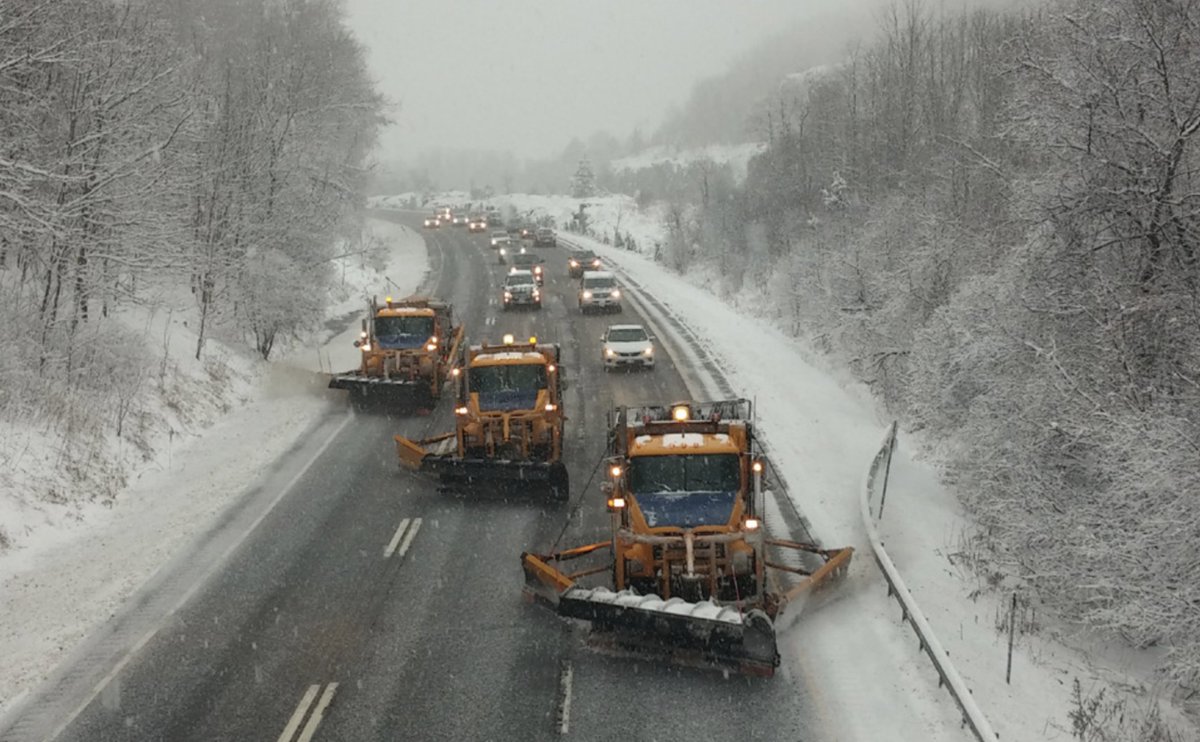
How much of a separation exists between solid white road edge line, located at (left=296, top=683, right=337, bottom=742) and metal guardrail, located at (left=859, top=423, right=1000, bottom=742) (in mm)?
6472

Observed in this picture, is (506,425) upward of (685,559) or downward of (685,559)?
upward

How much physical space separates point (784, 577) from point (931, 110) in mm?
36641

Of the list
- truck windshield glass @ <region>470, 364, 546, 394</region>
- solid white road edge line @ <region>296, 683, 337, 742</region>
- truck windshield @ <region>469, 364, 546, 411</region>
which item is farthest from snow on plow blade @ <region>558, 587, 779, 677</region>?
truck windshield glass @ <region>470, 364, 546, 394</region>

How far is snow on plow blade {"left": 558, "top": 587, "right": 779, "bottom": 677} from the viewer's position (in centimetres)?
984

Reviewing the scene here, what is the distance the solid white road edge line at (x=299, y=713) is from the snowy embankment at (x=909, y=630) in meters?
5.46

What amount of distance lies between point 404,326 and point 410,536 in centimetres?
1041

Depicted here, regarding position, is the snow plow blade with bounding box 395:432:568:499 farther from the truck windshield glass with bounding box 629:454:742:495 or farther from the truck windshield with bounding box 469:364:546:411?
the truck windshield glass with bounding box 629:454:742:495

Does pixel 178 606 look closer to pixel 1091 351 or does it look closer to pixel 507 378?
pixel 507 378

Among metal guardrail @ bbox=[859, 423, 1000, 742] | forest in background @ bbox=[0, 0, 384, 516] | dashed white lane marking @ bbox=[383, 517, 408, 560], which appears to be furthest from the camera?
forest in background @ bbox=[0, 0, 384, 516]

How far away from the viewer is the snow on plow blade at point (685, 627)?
984 centimetres

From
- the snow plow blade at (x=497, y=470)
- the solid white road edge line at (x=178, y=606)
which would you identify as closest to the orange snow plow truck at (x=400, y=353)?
the solid white road edge line at (x=178, y=606)

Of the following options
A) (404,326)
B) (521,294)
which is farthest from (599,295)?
(404,326)

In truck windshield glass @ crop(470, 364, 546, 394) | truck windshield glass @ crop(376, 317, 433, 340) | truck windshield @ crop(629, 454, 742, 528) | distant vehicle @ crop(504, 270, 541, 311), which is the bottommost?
truck windshield @ crop(629, 454, 742, 528)

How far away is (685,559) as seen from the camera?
439 inches
